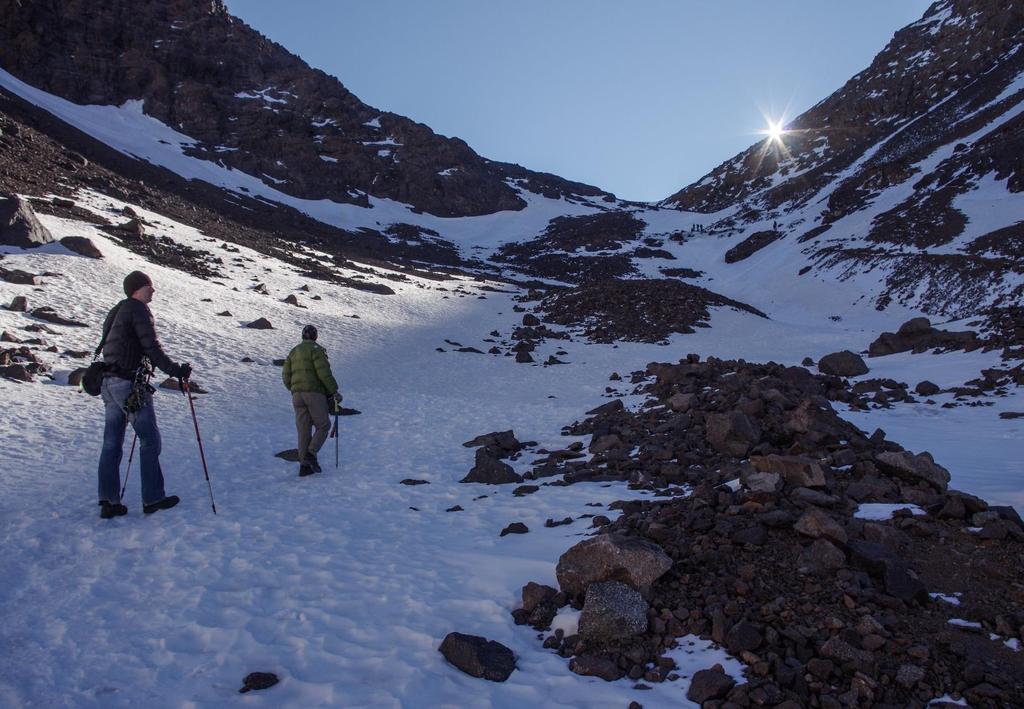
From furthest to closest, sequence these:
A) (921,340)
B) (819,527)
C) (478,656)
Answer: (921,340)
(819,527)
(478,656)

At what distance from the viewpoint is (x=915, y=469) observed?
618cm

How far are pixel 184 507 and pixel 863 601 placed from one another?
769 centimetres

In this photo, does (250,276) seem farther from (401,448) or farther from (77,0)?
(77,0)

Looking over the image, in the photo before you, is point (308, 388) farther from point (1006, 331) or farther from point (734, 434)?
point (1006, 331)

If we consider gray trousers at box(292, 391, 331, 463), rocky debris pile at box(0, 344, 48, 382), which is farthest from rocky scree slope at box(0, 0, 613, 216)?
gray trousers at box(292, 391, 331, 463)

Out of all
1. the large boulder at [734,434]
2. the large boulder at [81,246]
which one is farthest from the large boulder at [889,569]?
the large boulder at [81,246]

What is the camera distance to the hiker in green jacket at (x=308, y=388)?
9.87 meters

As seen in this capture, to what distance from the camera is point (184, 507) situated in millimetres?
7508

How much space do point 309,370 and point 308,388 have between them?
32 centimetres

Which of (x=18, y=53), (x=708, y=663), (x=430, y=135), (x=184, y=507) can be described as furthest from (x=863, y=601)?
(x=430, y=135)

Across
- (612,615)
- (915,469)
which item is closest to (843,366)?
(915,469)

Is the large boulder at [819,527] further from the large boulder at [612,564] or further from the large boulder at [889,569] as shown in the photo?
the large boulder at [612,564]

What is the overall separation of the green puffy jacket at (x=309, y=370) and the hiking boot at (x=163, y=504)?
9.29 feet

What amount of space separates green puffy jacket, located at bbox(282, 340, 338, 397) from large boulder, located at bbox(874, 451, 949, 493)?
8.13m
